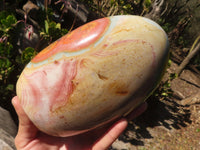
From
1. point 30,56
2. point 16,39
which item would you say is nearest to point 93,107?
point 30,56

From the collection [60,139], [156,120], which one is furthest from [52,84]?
[156,120]

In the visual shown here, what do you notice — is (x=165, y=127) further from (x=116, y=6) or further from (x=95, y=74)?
(x=116, y=6)

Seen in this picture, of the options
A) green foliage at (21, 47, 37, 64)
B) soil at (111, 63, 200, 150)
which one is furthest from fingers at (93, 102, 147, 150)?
soil at (111, 63, 200, 150)

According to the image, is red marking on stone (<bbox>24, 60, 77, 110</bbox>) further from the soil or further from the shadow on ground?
the shadow on ground

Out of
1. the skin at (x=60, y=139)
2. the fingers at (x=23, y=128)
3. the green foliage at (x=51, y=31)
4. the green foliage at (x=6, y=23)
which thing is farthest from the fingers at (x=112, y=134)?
the green foliage at (x=6, y=23)

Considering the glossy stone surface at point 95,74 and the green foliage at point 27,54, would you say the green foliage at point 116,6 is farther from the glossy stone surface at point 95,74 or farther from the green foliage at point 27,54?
the glossy stone surface at point 95,74

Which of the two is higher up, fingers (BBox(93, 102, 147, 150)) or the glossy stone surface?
the glossy stone surface

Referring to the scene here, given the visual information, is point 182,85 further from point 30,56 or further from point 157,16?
point 30,56
